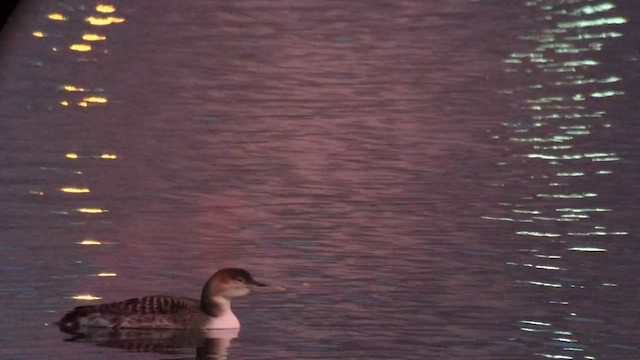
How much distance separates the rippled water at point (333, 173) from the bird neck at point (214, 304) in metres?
0.06

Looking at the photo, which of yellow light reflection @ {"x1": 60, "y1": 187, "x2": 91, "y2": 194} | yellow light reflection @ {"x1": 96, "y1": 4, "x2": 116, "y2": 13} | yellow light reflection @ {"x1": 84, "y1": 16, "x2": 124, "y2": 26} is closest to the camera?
yellow light reflection @ {"x1": 60, "y1": 187, "x2": 91, "y2": 194}

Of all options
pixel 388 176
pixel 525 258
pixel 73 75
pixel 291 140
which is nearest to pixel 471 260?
pixel 525 258

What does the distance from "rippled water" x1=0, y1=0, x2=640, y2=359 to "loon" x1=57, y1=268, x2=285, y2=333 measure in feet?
0.15

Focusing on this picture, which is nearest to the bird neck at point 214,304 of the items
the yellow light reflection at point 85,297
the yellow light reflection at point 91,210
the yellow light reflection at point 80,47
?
the yellow light reflection at point 85,297

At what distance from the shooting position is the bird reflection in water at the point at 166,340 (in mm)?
3789

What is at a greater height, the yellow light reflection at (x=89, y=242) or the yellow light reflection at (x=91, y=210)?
the yellow light reflection at (x=91, y=210)

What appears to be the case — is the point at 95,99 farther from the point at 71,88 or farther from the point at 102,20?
the point at 102,20

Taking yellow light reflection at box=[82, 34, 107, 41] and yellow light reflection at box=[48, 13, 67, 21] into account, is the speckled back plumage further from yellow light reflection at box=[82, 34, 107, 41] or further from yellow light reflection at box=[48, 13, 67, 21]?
yellow light reflection at box=[48, 13, 67, 21]

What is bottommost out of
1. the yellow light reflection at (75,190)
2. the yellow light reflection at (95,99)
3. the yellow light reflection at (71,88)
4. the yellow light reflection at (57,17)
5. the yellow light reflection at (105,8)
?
the yellow light reflection at (75,190)

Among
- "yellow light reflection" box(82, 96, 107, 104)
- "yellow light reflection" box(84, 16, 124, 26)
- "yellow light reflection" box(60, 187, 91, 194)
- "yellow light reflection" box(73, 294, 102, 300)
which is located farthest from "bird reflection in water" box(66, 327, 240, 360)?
"yellow light reflection" box(84, 16, 124, 26)

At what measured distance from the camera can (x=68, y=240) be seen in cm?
446

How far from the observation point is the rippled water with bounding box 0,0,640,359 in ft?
12.9

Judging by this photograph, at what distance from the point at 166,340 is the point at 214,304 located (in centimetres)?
15

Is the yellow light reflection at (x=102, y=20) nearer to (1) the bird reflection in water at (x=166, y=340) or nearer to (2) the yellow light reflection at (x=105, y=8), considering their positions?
(2) the yellow light reflection at (x=105, y=8)
